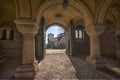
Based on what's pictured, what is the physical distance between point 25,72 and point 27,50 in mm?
850

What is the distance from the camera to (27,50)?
4477 millimetres

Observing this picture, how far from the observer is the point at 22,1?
4.20 m

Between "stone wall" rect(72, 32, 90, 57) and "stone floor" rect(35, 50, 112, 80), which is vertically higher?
"stone wall" rect(72, 32, 90, 57)

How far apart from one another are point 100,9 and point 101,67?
2.80m

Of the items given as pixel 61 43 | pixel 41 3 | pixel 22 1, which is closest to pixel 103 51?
pixel 41 3

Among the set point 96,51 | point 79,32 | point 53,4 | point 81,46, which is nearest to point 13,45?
point 53,4

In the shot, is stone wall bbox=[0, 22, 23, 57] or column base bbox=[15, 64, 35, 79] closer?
column base bbox=[15, 64, 35, 79]

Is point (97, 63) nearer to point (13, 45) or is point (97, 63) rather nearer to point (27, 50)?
point (27, 50)

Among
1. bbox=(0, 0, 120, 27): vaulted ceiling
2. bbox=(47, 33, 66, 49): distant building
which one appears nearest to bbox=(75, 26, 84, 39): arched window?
bbox=(0, 0, 120, 27): vaulted ceiling

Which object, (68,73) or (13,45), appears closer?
(68,73)

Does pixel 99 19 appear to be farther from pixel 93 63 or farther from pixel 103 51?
pixel 103 51

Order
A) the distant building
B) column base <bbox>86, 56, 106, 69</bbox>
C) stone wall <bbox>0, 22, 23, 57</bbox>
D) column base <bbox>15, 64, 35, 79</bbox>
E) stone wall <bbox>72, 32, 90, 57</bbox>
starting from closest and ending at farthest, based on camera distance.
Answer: column base <bbox>15, 64, 35, 79</bbox> < column base <bbox>86, 56, 106, 69</bbox> < stone wall <bbox>0, 22, 23, 57</bbox> < stone wall <bbox>72, 32, 90, 57</bbox> < the distant building

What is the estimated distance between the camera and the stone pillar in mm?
4137

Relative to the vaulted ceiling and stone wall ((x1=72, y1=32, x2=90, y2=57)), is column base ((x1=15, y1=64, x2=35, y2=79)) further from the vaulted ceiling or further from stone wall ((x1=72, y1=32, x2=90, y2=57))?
stone wall ((x1=72, y1=32, x2=90, y2=57))
